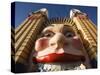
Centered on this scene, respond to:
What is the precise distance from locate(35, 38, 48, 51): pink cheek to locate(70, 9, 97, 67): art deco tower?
14.2 inches

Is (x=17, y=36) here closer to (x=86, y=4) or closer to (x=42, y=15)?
(x=42, y=15)

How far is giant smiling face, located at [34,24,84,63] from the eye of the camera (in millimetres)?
2117

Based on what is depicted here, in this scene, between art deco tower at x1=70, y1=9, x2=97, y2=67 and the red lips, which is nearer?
the red lips

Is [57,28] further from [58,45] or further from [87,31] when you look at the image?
[87,31]

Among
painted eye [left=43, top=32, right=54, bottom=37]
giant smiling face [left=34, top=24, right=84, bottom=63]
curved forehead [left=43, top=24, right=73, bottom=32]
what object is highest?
curved forehead [left=43, top=24, right=73, bottom=32]

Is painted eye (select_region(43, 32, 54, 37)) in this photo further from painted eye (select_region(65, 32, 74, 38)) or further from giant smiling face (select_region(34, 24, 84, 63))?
painted eye (select_region(65, 32, 74, 38))

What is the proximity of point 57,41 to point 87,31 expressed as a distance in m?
0.34

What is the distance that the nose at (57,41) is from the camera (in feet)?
7.06

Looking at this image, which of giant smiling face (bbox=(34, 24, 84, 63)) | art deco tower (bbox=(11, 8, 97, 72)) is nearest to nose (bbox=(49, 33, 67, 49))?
giant smiling face (bbox=(34, 24, 84, 63))

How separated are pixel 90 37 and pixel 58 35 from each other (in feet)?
1.13

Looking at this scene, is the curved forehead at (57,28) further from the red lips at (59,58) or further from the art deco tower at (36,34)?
the red lips at (59,58)

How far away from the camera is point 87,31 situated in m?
2.31

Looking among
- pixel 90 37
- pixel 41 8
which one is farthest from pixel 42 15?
pixel 90 37

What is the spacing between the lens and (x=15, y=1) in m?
2.01
